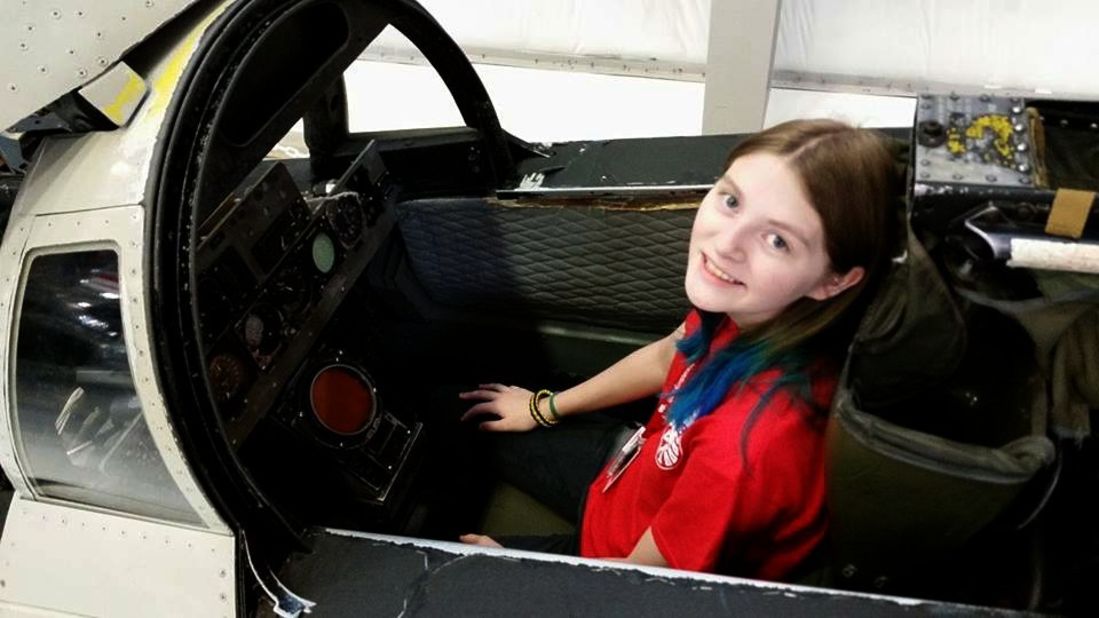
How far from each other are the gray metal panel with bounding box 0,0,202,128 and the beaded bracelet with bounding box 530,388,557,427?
91 cm

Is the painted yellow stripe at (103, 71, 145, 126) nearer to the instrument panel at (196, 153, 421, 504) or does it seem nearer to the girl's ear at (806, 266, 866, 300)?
the instrument panel at (196, 153, 421, 504)

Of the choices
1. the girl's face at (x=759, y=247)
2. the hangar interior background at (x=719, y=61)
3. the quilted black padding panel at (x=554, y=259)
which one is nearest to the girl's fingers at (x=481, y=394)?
the quilted black padding panel at (x=554, y=259)

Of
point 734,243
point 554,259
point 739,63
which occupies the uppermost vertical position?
point 734,243

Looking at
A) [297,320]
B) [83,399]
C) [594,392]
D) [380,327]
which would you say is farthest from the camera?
[380,327]

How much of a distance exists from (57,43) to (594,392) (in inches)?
39.4

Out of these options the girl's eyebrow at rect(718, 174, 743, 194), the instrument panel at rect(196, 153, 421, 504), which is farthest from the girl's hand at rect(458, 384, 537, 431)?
the girl's eyebrow at rect(718, 174, 743, 194)

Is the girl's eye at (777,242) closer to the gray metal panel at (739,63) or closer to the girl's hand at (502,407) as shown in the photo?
the girl's hand at (502,407)

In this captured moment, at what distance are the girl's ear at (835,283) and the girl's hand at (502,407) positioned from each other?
29.5 inches

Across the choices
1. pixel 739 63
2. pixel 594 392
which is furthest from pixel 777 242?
pixel 739 63

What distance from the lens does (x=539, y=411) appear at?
1658mm

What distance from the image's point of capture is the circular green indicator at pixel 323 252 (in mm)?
1569

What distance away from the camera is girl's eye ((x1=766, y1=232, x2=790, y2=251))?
1.01 m

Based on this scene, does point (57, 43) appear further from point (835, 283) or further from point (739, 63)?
point (739, 63)

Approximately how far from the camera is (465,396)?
176 centimetres
